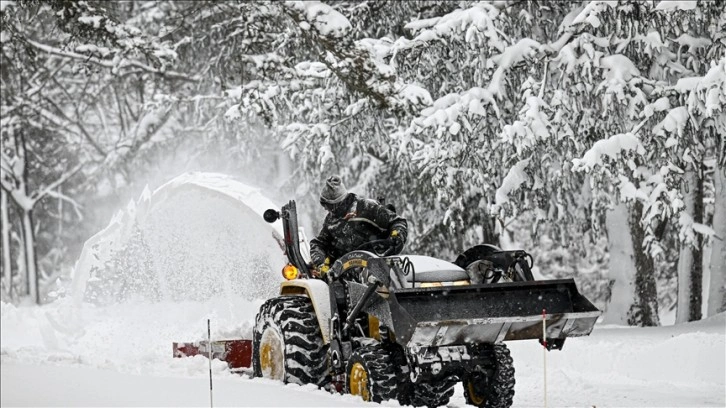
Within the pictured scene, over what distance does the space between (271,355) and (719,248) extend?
9.30m

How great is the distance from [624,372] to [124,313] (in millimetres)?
6502

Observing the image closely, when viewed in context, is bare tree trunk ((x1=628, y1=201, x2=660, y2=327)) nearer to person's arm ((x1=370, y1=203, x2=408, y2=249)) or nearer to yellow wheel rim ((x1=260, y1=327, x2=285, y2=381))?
person's arm ((x1=370, y1=203, x2=408, y2=249))

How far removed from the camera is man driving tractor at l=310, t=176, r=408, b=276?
10.2 metres

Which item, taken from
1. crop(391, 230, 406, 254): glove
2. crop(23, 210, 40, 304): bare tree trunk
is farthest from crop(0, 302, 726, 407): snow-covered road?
crop(23, 210, 40, 304): bare tree trunk

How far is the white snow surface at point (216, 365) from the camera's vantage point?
30.2ft

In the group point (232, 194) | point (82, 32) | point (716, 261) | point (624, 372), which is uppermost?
point (82, 32)

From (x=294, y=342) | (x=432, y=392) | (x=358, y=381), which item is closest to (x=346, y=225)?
(x=294, y=342)

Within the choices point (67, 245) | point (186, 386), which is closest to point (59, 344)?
point (186, 386)

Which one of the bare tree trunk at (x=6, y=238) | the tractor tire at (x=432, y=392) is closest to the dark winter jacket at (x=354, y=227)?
the tractor tire at (x=432, y=392)

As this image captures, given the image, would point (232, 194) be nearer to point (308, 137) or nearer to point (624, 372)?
point (308, 137)

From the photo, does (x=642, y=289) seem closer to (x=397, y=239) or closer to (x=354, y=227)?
(x=354, y=227)

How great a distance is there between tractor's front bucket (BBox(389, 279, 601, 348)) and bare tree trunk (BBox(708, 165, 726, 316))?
27.1ft

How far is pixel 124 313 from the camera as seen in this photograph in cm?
1455

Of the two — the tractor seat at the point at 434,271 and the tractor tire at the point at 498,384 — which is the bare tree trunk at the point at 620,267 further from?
the tractor seat at the point at 434,271
